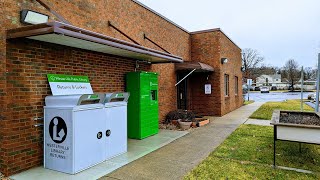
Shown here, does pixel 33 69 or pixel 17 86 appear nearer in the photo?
pixel 17 86

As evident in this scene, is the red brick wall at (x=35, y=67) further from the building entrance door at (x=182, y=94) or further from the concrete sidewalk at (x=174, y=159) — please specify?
the building entrance door at (x=182, y=94)

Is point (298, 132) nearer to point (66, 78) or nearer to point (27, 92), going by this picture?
point (66, 78)

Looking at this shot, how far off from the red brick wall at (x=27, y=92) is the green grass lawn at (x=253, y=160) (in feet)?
10.4

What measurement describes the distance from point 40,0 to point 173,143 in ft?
16.2

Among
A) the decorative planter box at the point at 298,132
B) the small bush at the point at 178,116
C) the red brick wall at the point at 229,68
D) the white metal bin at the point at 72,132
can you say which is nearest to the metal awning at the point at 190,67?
the small bush at the point at 178,116

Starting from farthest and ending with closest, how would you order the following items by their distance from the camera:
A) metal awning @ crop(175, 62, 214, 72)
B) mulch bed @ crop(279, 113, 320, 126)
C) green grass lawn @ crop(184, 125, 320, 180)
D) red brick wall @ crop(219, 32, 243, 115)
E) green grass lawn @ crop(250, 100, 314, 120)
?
1. red brick wall @ crop(219, 32, 243, 115)
2. green grass lawn @ crop(250, 100, 314, 120)
3. metal awning @ crop(175, 62, 214, 72)
4. mulch bed @ crop(279, 113, 320, 126)
5. green grass lawn @ crop(184, 125, 320, 180)

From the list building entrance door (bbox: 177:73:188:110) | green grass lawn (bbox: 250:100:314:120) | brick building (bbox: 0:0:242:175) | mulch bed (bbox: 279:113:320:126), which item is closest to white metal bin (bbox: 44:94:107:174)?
brick building (bbox: 0:0:242:175)

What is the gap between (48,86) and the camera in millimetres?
5234

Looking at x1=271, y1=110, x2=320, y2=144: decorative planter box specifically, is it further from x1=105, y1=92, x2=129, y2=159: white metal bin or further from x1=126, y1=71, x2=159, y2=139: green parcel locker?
x1=126, y1=71, x2=159, y2=139: green parcel locker

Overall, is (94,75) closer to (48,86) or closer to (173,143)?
(48,86)

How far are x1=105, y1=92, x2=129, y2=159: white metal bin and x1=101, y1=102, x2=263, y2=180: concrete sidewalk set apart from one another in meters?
0.66

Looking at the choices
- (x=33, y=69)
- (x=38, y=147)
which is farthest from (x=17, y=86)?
(x=38, y=147)

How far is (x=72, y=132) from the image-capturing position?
457cm

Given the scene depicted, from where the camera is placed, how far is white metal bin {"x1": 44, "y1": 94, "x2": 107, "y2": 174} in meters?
4.61
